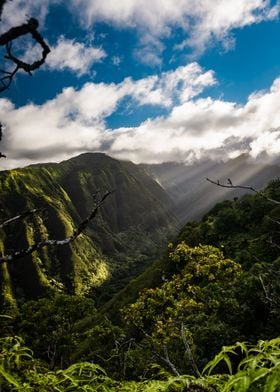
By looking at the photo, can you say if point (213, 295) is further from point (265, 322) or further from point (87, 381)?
point (87, 381)

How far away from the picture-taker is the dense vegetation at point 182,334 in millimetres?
3391

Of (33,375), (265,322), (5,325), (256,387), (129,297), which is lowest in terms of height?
(129,297)

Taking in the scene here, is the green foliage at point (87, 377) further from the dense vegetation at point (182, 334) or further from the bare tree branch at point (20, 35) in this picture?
the bare tree branch at point (20, 35)

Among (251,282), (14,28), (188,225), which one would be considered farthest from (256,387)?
(188,225)

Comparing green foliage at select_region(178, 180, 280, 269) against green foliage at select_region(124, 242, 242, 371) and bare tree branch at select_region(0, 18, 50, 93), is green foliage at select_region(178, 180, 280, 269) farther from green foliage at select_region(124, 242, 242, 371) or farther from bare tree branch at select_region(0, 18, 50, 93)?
bare tree branch at select_region(0, 18, 50, 93)

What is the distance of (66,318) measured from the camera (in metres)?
42.4

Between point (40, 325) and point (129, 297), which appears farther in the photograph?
point (129, 297)

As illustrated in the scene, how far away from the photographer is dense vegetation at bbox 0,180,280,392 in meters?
3.39

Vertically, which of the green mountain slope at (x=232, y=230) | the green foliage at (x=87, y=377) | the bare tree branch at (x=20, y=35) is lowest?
the green mountain slope at (x=232, y=230)

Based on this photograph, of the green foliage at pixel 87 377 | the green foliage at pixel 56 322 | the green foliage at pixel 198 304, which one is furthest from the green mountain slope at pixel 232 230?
the green foliage at pixel 87 377

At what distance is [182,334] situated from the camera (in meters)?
5.93

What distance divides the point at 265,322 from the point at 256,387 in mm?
20296

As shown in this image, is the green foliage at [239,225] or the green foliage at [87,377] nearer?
the green foliage at [87,377]

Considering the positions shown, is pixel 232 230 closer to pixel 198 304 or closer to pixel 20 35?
pixel 198 304
